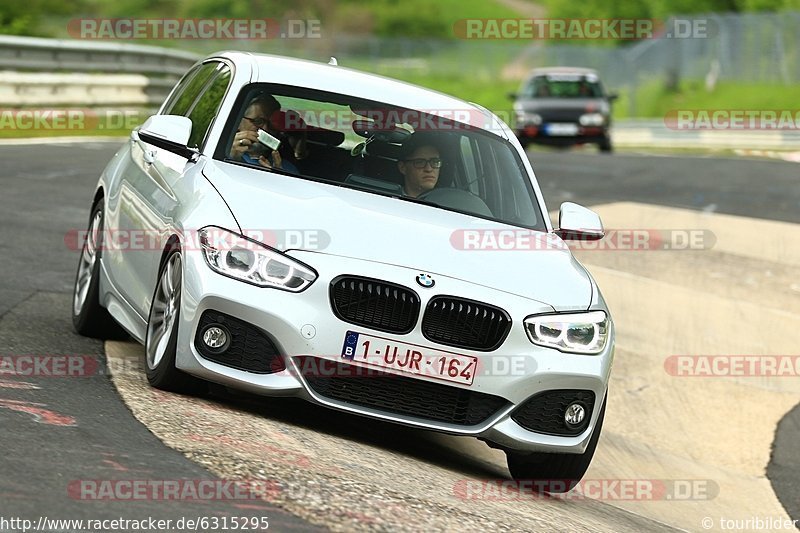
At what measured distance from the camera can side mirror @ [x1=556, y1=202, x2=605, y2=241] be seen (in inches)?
299

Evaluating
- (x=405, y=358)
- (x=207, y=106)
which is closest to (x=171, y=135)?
(x=207, y=106)

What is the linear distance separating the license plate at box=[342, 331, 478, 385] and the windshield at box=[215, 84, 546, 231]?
131 centimetres

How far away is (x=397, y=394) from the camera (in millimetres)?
6344

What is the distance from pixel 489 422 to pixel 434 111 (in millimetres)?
2162

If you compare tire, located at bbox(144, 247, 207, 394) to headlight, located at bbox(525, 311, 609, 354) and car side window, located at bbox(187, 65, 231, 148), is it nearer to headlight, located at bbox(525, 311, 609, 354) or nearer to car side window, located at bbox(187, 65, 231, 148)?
car side window, located at bbox(187, 65, 231, 148)

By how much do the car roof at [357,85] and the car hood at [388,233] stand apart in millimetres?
741

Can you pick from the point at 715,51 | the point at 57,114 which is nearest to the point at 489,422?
the point at 57,114

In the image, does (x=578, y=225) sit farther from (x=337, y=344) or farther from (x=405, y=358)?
(x=337, y=344)

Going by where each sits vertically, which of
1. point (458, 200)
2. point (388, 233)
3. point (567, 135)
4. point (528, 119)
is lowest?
point (388, 233)

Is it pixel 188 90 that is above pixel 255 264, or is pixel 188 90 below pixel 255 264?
above

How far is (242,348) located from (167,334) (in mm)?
424

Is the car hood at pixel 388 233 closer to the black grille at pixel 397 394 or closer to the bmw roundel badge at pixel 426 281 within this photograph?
the bmw roundel badge at pixel 426 281

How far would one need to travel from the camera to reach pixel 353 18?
13050 centimetres

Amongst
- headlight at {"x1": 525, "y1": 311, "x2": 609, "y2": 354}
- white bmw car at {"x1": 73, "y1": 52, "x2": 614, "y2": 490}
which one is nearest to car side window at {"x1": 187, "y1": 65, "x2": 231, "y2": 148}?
white bmw car at {"x1": 73, "y1": 52, "x2": 614, "y2": 490}
